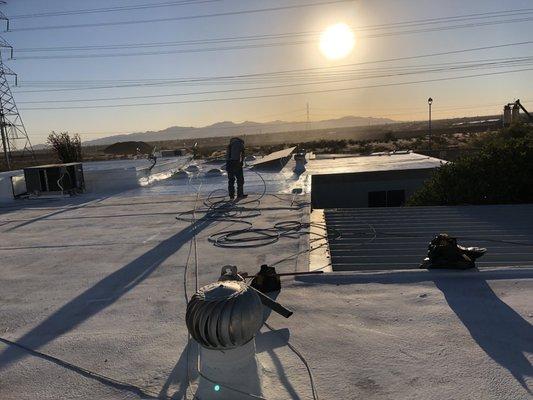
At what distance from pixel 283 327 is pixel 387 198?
12334 mm

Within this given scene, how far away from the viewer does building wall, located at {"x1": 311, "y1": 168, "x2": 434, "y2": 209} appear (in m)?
14.8

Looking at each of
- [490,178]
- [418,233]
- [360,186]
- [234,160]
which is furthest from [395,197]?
[418,233]

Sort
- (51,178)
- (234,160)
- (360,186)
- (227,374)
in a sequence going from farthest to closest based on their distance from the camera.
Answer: (360,186)
(51,178)
(234,160)
(227,374)

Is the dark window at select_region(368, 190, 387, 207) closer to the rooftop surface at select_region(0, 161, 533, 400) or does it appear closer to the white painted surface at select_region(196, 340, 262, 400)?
the rooftop surface at select_region(0, 161, 533, 400)

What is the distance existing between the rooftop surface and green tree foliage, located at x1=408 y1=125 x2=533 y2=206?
Result: 5.25 metres

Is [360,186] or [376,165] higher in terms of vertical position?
[376,165]

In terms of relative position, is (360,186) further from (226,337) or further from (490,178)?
(226,337)

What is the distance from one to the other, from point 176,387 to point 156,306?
151cm

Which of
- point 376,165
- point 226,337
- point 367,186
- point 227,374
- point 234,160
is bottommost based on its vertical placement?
point 367,186

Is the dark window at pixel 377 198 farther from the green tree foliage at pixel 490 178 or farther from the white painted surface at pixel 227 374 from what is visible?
the white painted surface at pixel 227 374

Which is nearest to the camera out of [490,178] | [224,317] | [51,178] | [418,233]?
[224,317]

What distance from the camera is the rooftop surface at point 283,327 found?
3.00m

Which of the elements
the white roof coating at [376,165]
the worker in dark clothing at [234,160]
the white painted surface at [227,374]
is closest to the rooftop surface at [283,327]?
the white painted surface at [227,374]

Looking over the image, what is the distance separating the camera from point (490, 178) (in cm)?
1017
